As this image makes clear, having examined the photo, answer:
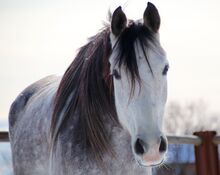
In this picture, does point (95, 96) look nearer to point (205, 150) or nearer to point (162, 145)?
point (162, 145)

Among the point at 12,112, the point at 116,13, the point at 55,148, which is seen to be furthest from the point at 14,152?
the point at 116,13

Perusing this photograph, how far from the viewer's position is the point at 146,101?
3.64m

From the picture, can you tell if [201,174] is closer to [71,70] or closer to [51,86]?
[51,86]

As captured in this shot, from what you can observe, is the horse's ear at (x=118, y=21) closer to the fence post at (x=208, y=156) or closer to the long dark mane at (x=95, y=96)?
the long dark mane at (x=95, y=96)

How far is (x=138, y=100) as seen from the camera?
3.66 metres

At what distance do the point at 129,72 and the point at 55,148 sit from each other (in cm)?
84

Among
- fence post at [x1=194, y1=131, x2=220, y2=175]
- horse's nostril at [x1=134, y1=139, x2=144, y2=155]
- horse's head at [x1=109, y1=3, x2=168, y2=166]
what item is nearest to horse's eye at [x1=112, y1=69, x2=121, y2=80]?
horse's head at [x1=109, y1=3, x2=168, y2=166]

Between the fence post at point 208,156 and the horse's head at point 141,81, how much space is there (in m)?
2.46

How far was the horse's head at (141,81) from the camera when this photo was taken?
11.8ft

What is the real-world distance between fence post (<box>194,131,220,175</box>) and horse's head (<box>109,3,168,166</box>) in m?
2.46

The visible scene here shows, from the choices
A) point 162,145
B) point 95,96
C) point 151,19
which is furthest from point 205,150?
point 162,145

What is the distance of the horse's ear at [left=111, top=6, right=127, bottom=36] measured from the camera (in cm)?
390

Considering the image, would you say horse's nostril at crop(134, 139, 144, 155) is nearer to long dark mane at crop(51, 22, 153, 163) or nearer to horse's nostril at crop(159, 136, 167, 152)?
horse's nostril at crop(159, 136, 167, 152)

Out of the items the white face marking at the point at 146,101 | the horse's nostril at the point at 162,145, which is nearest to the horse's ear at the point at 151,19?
the white face marking at the point at 146,101
